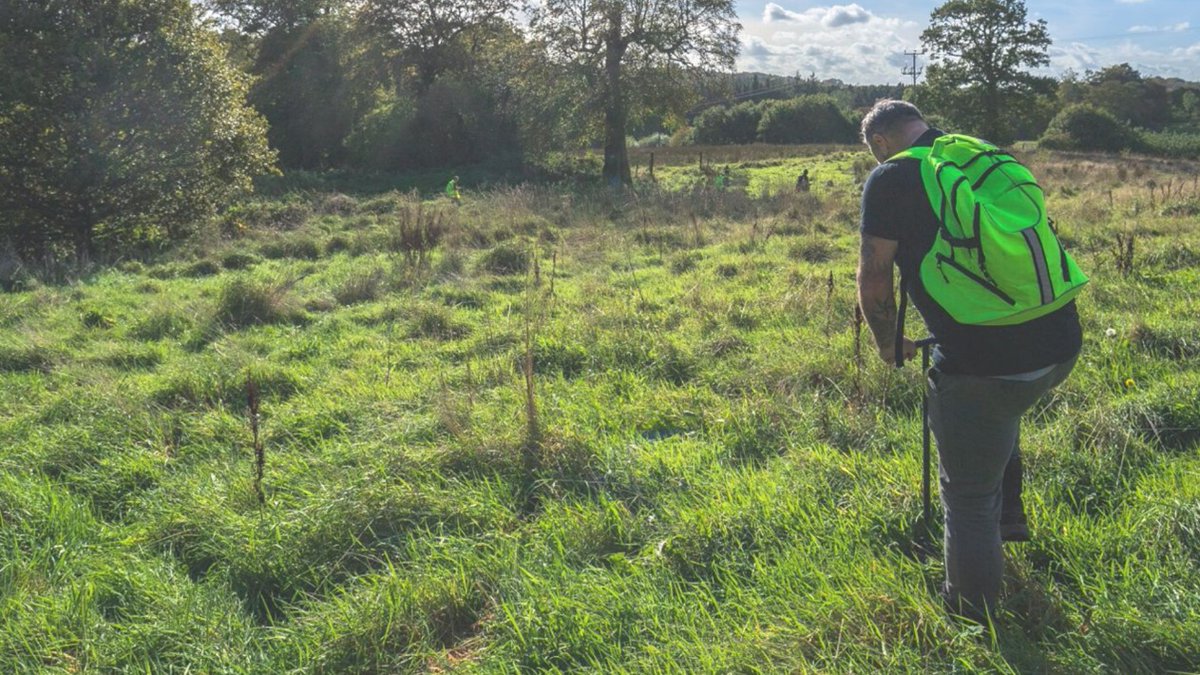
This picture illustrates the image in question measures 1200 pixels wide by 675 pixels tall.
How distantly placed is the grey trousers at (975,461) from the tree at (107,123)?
14.3m

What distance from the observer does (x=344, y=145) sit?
33312 mm

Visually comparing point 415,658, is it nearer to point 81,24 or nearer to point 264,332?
point 264,332

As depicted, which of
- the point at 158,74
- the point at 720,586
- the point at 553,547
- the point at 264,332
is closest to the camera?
the point at 720,586

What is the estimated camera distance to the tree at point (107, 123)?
496 inches

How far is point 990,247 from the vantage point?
221cm

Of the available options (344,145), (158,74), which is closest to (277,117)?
(344,145)

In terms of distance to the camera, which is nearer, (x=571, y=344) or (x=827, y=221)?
(x=571, y=344)

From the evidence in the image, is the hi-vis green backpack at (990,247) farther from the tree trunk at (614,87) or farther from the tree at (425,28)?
the tree at (425,28)

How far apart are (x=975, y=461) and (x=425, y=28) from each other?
121ft

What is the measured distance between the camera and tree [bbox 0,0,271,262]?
1261cm

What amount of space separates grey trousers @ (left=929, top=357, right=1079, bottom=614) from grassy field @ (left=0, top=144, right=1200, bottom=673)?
0.19m

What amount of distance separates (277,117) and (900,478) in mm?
36057

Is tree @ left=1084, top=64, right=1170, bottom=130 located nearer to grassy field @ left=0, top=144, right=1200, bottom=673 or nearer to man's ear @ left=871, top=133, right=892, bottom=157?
grassy field @ left=0, top=144, right=1200, bottom=673

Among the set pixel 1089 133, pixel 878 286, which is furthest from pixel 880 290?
pixel 1089 133
